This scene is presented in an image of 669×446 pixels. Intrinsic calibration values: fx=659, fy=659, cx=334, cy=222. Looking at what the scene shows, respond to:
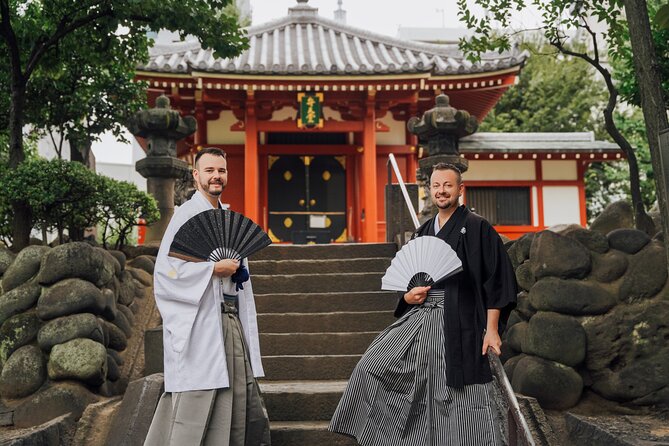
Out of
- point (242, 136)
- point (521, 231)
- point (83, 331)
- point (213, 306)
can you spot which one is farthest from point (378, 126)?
point (213, 306)

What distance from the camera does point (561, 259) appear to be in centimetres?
558

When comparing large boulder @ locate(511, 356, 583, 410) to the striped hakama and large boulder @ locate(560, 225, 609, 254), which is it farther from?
the striped hakama

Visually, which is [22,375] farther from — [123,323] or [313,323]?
[313,323]

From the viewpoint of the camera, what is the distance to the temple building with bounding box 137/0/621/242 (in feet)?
41.1

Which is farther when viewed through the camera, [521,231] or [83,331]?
[521,231]

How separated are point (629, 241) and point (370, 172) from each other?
769cm

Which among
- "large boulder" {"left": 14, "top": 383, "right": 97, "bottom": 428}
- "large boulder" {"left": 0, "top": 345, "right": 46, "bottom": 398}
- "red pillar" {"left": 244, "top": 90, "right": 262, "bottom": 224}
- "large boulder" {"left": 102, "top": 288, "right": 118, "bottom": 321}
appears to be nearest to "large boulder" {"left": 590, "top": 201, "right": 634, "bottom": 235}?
"large boulder" {"left": 102, "top": 288, "right": 118, "bottom": 321}

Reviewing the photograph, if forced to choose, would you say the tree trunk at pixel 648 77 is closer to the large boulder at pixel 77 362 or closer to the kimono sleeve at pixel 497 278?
the kimono sleeve at pixel 497 278

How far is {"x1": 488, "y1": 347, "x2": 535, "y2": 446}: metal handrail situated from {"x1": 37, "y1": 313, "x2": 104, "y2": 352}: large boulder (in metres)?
3.31

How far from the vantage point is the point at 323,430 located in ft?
15.4

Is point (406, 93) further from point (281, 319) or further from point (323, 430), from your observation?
point (323, 430)

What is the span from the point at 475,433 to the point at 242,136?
455 inches

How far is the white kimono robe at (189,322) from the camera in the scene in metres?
3.43

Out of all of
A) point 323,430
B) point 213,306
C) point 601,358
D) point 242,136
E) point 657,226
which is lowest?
point 323,430
